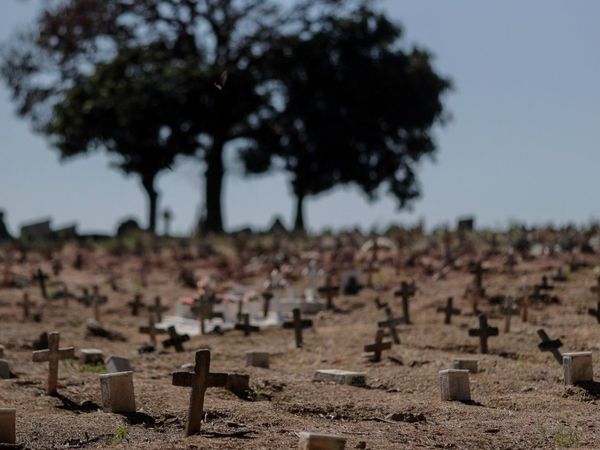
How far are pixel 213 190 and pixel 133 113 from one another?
4.09 metres

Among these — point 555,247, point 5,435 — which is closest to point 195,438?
point 5,435

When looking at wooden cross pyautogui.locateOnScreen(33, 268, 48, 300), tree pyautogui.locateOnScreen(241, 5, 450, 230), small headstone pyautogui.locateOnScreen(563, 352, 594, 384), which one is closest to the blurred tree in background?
tree pyautogui.locateOnScreen(241, 5, 450, 230)

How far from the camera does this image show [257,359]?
16359 millimetres

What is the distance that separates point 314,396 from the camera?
44.4 feet

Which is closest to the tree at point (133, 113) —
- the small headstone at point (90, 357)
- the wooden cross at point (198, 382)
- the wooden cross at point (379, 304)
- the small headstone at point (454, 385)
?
the wooden cross at point (379, 304)

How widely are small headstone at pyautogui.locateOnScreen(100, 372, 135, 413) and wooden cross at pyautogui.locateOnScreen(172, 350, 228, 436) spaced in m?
1.55

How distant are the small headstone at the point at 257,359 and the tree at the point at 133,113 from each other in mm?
22824

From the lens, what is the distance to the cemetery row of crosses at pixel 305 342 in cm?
1134

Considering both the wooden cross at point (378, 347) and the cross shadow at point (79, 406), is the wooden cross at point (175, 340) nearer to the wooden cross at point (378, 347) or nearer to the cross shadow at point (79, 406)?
the wooden cross at point (378, 347)

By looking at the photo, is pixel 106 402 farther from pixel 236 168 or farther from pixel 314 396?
pixel 236 168

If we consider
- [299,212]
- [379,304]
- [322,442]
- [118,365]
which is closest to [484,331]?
[118,365]

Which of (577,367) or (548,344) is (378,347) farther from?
(577,367)

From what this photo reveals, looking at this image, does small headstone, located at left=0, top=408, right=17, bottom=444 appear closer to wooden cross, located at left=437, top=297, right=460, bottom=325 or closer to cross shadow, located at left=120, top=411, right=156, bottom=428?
cross shadow, located at left=120, top=411, right=156, bottom=428

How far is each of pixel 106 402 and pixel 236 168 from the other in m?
31.2
